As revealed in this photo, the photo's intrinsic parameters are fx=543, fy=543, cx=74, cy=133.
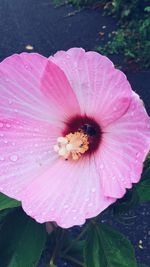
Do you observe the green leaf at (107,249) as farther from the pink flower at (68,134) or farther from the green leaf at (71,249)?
the pink flower at (68,134)

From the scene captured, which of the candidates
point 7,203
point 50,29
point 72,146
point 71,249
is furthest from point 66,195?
point 50,29

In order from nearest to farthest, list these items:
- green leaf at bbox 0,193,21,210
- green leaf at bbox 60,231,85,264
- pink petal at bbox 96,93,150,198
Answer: pink petal at bbox 96,93,150,198, green leaf at bbox 0,193,21,210, green leaf at bbox 60,231,85,264

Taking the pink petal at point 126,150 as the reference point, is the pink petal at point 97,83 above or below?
above

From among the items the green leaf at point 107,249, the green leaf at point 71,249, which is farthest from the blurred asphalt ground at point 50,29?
the green leaf at point 107,249

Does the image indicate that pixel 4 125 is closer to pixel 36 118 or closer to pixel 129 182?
pixel 36 118

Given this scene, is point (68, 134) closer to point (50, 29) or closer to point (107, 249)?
point (107, 249)

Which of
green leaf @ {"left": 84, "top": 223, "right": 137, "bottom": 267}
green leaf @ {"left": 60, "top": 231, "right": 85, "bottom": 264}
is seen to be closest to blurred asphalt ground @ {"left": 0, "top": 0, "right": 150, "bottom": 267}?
green leaf @ {"left": 60, "top": 231, "right": 85, "bottom": 264}

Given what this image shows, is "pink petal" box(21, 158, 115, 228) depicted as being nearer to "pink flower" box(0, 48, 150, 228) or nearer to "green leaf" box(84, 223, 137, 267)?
"pink flower" box(0, 48, 150, 228)
